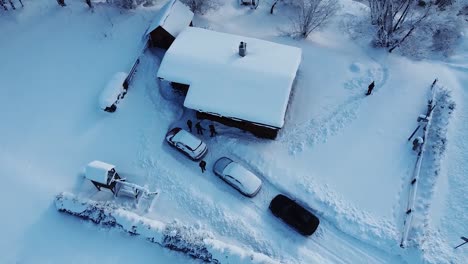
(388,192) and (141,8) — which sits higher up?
(141,8)

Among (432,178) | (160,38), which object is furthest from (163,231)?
(432,178)

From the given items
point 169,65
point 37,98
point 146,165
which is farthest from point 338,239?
point 37,98

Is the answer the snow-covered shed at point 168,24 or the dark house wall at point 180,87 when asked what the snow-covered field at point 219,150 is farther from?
the snow-covered shed at point 168,24

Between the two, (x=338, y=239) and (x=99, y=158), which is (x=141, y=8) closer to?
(x=99, y=158)

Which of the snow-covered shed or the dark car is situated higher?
the snow-covered shed

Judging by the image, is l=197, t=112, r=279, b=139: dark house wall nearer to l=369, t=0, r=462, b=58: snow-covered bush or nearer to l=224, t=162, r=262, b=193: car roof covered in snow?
l=224, t=162, r=262, b=193: car roof covered in snow

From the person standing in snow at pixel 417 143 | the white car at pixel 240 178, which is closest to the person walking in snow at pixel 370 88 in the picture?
the person standing in snow at pixel 417 143

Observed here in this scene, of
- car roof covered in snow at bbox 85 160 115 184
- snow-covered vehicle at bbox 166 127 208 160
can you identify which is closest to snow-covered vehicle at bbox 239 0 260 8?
snow-covered vehicle at bbox 166 127 208 160
